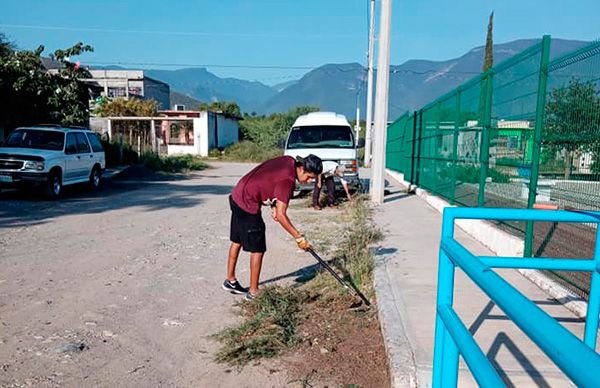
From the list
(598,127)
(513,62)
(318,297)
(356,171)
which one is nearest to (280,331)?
(318,297)

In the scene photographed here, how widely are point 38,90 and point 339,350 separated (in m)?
18.0

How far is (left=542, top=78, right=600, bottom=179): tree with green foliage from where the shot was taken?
4570 millimetres

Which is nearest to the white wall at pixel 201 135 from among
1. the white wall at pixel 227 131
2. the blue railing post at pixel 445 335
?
the white wall at pixel 227 131

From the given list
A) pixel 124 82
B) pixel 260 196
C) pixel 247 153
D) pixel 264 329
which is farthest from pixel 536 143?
pixel 124 82

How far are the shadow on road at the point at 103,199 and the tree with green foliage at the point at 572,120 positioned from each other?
8912 millimetres

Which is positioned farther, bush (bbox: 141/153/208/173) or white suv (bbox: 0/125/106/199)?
bush (bbox: 141/153/208/173)

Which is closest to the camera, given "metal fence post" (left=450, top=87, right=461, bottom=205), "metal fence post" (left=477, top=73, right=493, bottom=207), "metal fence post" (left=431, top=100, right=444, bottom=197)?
"metal fence post" (left=477, top=73, right=493, bottom=207)

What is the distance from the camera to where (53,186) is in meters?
12.8

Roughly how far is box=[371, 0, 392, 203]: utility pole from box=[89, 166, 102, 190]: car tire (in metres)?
8.64

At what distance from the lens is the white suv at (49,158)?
1216 centimetres

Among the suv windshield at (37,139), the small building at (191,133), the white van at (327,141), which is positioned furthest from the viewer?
the small building at (191,133)

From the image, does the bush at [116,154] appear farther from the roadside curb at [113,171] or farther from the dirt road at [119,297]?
the dirt road at [119,297]

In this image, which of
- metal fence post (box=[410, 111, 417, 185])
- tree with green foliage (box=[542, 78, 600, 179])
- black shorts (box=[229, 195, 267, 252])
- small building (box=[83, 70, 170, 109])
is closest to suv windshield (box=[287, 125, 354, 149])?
metal fence post (box=[410, 111, 417, 185])

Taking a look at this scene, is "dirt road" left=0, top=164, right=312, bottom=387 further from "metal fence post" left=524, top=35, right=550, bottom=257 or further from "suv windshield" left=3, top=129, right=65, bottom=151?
"metal fence post" left=524, top=35, right=550, bottom=257
